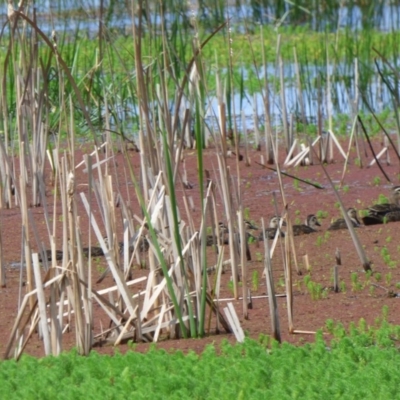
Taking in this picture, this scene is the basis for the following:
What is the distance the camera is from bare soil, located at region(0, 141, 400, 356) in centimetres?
593

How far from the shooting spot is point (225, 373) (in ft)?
16.2

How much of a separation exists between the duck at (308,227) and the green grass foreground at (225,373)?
2.75m

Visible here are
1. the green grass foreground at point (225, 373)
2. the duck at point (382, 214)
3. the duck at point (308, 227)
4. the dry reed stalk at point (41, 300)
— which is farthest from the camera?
the duck at point (382, 214)

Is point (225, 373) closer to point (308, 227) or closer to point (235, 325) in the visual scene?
point (235, 325)

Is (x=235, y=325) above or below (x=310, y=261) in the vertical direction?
above

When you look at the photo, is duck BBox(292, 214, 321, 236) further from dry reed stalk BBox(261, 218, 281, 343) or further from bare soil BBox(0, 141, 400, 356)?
dry reed stalk BBox(261, 218, 281, 343)

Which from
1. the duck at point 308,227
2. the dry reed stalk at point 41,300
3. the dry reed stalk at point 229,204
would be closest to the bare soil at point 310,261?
the duck at point 308,227

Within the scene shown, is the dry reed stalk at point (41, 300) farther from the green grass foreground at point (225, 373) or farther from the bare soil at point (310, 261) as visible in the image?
the bare soil at point (310, 261)

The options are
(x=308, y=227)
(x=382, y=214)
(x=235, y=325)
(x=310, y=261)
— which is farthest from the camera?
(x=382, y=214)

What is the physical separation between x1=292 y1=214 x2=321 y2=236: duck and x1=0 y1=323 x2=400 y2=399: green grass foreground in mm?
2746

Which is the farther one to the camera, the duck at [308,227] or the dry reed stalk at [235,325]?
the duck at [308,227]

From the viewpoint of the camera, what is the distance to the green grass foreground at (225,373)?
15.6 ft

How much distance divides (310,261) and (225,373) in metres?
2.52

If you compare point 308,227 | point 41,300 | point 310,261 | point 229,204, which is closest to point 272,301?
point 229,204
